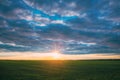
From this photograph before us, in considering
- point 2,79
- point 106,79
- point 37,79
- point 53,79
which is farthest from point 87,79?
point 2,79

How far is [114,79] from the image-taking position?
26344 millimetres

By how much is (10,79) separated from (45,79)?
5.14 meters

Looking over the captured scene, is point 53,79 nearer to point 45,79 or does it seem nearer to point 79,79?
point 45,79

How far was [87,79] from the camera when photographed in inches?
1033

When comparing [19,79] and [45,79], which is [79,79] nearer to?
[45,79]

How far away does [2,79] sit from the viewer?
25.0m

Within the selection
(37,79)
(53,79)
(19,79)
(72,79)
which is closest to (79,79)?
(72,79)

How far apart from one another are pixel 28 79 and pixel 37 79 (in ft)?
4.40

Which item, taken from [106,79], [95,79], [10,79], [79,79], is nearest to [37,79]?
[10,79]

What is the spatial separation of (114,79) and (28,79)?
43.3ft

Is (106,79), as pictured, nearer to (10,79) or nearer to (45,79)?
(45,79)

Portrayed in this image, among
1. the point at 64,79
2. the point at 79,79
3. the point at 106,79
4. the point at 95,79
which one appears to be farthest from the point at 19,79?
the point at 106,79

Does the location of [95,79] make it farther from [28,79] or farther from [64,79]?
[28,79]

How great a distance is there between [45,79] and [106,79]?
31.0 feet
